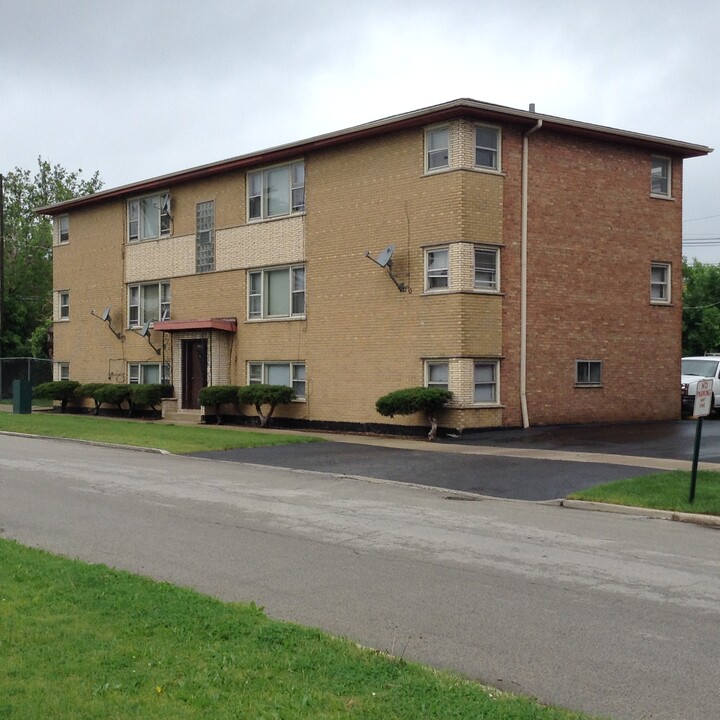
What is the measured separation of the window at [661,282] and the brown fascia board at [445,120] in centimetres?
333

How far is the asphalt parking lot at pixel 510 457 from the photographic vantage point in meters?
16.1

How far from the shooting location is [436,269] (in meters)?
25.1

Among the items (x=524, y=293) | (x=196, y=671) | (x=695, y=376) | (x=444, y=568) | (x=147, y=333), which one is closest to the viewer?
(x=196, y=671)

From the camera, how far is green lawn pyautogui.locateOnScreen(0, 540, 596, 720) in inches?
198

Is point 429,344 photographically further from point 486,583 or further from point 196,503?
point 486,583

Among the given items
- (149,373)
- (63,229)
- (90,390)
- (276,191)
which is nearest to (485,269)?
(276,191)

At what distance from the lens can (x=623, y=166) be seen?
27641mm

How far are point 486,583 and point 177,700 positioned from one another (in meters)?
3.94

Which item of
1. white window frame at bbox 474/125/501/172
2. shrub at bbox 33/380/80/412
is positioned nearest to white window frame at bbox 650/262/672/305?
white window frame at bbox 474/125/501/172

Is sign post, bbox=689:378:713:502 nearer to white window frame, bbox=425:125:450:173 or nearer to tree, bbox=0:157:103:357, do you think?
white window frame, bbox=425:125:450:173

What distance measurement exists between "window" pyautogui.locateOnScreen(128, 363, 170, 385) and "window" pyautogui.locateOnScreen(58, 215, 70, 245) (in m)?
7.28

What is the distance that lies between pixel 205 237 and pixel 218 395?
570 centimetres

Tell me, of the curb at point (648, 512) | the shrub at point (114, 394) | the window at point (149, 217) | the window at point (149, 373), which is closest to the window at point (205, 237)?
the window at point (149, 217)

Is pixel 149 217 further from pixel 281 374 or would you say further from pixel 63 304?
pixel 281 374
